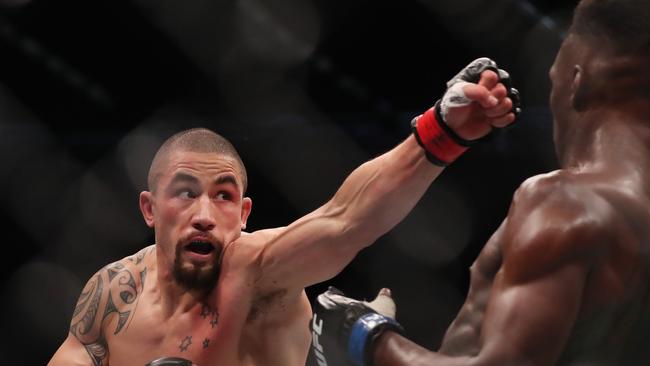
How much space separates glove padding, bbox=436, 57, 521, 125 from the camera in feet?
5.65

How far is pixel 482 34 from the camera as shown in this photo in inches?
118

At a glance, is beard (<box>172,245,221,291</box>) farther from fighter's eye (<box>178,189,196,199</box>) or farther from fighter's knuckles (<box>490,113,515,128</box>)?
fighter's knuckles (<box>490,113,515,128</box>)

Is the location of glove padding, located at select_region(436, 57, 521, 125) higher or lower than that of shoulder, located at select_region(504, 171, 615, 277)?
higher

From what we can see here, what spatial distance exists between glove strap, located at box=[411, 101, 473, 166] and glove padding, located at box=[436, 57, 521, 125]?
1.7 inches

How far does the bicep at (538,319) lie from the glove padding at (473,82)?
0.49 meters

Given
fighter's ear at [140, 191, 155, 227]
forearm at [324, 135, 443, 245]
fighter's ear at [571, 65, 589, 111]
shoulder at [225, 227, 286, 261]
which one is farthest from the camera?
fighter's ear at [140, 191, 155, 227]

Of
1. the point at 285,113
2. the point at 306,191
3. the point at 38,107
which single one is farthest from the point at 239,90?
the point at 38,107

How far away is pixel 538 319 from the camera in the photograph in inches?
50.9

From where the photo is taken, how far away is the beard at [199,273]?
2.25m

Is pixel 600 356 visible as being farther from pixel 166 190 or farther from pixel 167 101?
pixel 167 101

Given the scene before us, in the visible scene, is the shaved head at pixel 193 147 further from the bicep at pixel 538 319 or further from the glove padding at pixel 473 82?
the bicep at pixel 538 319

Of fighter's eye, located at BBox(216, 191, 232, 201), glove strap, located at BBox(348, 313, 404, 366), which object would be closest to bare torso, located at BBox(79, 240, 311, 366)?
fighter's eye, located at BBox(216, 191, 232, 201)

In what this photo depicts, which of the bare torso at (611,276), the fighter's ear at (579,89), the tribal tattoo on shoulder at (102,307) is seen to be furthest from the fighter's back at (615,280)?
the tribal tattoo on shoulder at (102,307)

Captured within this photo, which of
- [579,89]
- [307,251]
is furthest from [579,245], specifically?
[307,251]
